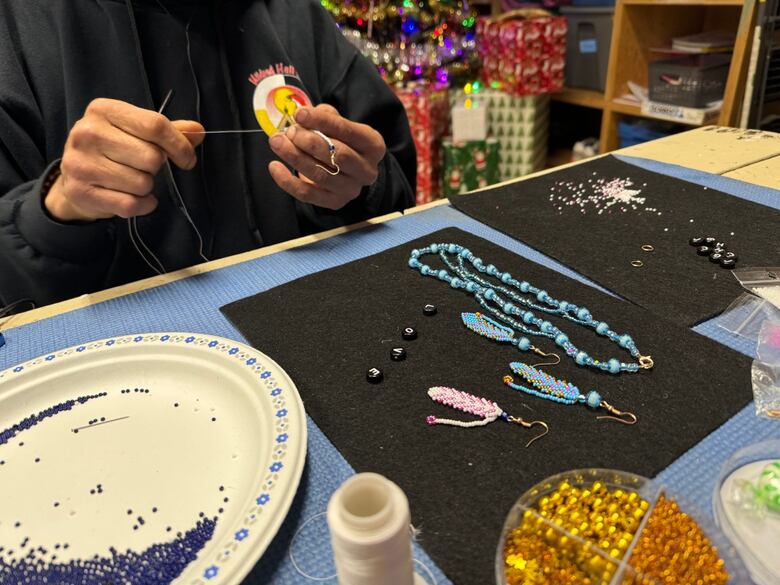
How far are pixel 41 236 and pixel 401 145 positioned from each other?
2.14ft

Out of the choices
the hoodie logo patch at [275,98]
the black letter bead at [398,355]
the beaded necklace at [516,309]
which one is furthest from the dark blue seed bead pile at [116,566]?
the hoodie logo patch at [275,98]

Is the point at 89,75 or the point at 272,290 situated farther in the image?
the point at 89,75

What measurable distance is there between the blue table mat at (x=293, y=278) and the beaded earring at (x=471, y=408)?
0.06m

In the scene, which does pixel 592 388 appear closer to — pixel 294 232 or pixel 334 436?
pixel 334 436

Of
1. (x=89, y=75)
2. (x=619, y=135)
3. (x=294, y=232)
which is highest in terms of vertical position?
(x=89, y=75)

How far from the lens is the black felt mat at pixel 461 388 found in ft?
1.36

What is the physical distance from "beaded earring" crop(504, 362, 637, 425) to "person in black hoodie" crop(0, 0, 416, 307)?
0.42 metres

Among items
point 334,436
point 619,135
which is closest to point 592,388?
point 334,436

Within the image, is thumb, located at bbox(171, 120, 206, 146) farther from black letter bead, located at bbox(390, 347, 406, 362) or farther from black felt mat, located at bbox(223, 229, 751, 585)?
black letter bead, located at bbox(390, 347, 406, 362)

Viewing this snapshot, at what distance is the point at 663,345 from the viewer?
1.84 ft

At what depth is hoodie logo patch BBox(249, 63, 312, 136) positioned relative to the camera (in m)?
0.96

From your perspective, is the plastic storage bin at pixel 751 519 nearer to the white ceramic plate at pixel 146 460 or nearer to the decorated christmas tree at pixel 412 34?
the white ceramic plate at pixel 146 460

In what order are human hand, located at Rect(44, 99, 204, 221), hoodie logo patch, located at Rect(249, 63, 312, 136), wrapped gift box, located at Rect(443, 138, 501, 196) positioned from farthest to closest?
wrapped gift box, located at Rect(443, 138, 501, 196)
hoodie logo patch, located at Rect(249, 63, 312, 136)
human hand, located at Rect(44, 99, 204, 221)

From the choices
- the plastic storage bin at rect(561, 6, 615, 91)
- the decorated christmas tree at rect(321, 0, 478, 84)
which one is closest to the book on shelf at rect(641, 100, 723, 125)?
the plastic storage bin at rect(561, 6, 615, 91)
